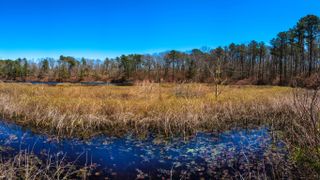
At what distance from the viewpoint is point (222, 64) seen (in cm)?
5462

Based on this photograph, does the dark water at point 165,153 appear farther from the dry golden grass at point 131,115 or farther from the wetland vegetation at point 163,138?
the dry golden grass at point 131,115

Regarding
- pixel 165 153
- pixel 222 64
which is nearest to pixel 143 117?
pixel 165 153

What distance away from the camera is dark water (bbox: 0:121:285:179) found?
6.02 meters

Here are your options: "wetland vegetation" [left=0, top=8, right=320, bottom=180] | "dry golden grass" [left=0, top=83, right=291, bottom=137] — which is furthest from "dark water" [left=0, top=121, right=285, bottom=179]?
"dry golden grass" [left=0, top=83, right=291, bottom=137]

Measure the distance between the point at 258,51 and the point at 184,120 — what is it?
5646cm

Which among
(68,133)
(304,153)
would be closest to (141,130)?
(68,133)

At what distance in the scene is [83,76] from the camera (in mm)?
78938

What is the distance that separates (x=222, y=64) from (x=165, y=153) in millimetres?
49324

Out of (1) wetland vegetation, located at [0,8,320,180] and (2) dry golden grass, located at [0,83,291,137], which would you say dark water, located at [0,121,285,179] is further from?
(2) dry golden grass, located at [0,83,291,137]

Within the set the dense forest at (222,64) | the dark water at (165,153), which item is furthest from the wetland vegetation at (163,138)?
the dense forest at (222,64)

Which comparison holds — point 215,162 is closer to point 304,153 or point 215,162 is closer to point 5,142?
point 304,153

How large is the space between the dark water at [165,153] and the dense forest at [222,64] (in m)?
39.3

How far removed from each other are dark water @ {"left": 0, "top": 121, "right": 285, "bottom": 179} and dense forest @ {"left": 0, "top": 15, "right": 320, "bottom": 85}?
3925 centimetres

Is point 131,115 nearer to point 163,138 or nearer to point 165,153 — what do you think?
point 163,138
